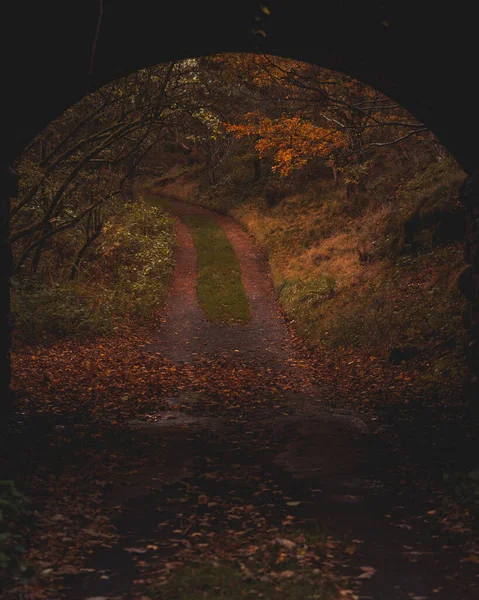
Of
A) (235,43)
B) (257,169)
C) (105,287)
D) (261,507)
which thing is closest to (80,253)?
(105,287)

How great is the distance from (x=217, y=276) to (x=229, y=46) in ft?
49.8

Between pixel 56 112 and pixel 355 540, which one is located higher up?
pixel 56 112

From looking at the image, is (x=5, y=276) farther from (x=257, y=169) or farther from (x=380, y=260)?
(x=257, y=169)

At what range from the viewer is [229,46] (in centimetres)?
846

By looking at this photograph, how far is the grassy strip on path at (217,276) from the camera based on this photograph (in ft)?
62.1

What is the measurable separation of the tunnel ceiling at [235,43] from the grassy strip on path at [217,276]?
34.3 feet

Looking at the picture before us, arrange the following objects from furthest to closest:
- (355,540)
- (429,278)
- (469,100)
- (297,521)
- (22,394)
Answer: (429,278) → (22,394) → (469,100) → (297,521) → (355,540)

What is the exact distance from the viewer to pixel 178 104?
15305mm

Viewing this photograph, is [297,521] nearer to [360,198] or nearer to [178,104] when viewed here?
[178,104]

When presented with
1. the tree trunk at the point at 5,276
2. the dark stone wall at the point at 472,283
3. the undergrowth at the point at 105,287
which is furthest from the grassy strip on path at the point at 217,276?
the dark stone wall at the point at 472,283

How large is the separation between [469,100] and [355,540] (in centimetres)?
535

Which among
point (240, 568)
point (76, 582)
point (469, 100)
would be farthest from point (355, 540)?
point (469, 100)

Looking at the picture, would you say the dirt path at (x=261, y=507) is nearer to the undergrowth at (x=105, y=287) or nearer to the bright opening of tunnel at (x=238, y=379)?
the bright opening of tunnel at (x=238, y=379)

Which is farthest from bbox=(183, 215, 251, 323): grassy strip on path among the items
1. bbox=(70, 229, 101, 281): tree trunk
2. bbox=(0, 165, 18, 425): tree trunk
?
bbox=(0, 165, 18, 425): tree trunk
